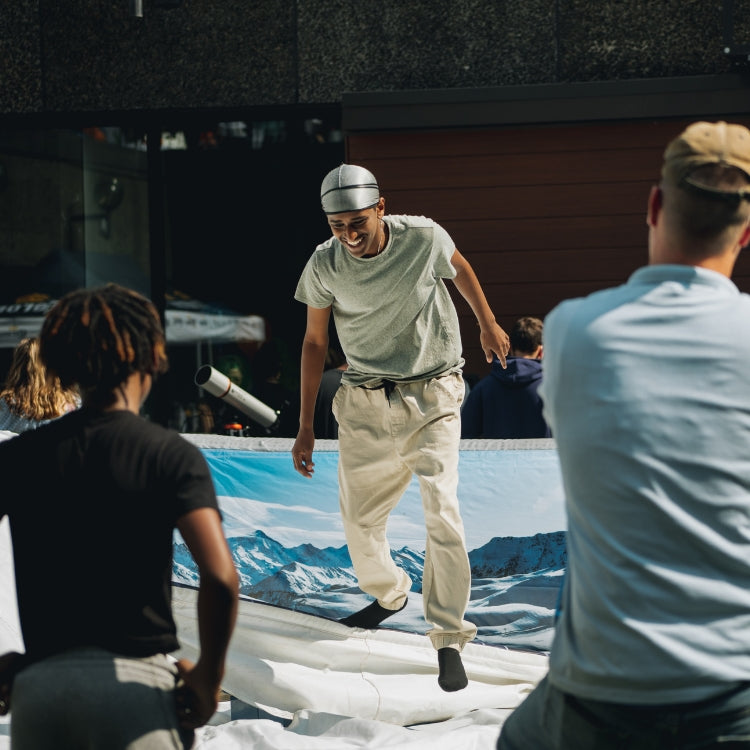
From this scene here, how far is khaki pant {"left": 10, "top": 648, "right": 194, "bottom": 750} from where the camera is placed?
1.91 m

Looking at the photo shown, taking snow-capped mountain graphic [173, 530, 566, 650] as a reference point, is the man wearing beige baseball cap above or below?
above

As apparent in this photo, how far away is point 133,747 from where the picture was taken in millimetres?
1918

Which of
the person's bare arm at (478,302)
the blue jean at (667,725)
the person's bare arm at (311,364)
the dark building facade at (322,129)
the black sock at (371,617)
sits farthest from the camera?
the dark building facade at (322,129)

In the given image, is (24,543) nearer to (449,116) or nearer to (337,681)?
(337,681)

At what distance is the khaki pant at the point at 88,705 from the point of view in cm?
191

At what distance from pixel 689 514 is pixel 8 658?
1.22 metres

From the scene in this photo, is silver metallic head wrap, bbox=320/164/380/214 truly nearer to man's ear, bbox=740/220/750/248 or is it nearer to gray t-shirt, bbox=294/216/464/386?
A: gray t-shirt, bbox=294/216/464/386

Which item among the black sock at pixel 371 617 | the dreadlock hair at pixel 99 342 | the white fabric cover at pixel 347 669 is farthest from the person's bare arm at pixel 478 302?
the dreadlock hair at pixel 99 342

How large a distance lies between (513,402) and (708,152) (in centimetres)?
424

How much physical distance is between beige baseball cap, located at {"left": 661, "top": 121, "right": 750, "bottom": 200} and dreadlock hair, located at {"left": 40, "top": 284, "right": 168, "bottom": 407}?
971mm

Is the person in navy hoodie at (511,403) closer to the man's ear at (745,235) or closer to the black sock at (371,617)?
the black sock at (371,617)

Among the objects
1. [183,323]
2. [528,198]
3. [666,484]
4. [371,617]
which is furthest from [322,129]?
[666,484]

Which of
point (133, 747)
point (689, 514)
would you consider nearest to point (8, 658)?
point (133, 747)

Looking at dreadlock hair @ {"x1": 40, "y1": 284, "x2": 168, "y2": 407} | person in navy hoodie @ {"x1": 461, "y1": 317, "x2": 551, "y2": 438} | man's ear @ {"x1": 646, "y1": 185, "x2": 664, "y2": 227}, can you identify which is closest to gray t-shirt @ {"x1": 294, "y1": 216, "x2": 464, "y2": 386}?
person in navy hoodie @ {"x1": 461, "y1": 317, "x2": 551, "y2": 438}
